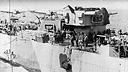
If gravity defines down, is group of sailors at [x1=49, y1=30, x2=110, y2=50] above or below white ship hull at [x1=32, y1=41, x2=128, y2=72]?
above

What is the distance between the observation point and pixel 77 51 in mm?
2309

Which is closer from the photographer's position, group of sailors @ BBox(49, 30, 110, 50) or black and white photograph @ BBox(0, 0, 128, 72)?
black and white photograph @ BBox(0, 0, 128, 72)

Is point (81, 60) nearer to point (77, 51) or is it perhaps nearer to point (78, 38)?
point (77, 51)

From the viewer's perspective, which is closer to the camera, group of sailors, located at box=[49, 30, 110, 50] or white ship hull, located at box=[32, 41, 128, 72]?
white ship hull, located at box=[32, 41, 128, 72]

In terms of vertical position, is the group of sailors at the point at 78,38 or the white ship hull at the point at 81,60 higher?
the group of sailors at the point at 78,38

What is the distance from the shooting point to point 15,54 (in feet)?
8.96

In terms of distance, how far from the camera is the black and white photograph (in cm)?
212

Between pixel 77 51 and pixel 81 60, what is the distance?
82 millimetres

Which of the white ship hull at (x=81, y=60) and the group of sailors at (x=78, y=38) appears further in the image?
the group of sailors at (x=78, y=38)

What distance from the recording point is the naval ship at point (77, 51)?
2.15 m

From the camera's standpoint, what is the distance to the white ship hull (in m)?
2.10

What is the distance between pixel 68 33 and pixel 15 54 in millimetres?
660

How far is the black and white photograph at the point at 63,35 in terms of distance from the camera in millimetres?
2117

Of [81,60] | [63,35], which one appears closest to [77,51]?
[81,60]
